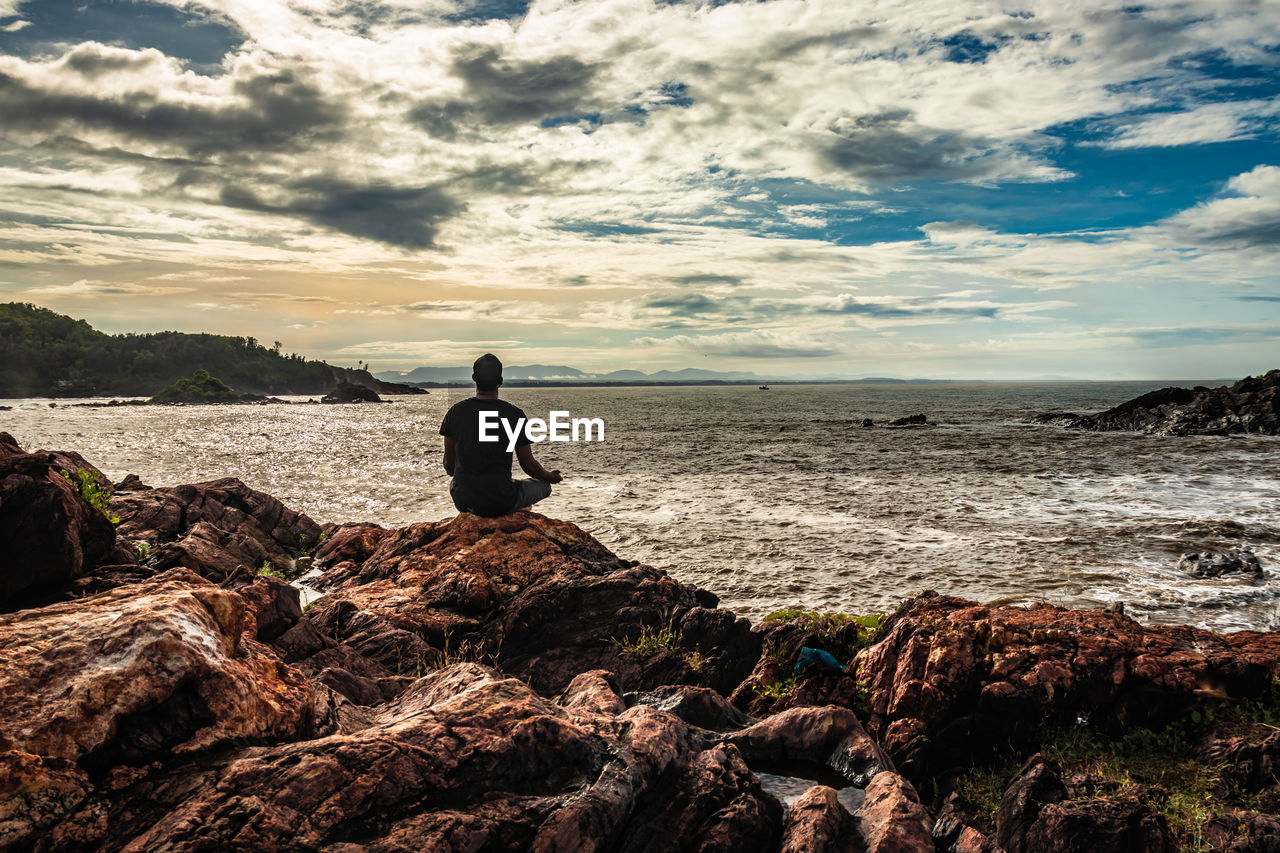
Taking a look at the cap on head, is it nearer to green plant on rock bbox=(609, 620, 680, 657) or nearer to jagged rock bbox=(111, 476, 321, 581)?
green plant on rock bbox=(609, 620, 680, 657)

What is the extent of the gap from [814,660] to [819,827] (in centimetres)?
448

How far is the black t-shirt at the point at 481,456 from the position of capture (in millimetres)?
11016

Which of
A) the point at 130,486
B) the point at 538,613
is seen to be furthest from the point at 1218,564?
the point at 130,486

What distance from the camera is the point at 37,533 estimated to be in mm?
7238

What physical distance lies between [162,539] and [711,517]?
17059 mm

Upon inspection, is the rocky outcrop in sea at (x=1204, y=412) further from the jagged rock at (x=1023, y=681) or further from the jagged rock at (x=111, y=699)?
the jagged rock at (x=111, y=699)

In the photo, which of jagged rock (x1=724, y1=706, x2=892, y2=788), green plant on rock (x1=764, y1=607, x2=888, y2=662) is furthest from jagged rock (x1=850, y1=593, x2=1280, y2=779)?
green plant on rock (x1=764, y1=607, x2=888, y2=662)

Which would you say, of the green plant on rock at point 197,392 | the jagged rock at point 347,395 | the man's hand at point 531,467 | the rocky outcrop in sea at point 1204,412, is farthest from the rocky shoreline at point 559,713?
the jagged rock at point 347,395

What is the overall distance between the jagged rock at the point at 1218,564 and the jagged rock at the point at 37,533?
22.0 metres

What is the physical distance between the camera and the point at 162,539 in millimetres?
16156

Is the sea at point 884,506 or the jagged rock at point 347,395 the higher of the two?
the jagged rock at point 347,395

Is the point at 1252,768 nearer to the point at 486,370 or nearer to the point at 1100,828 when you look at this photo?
the point at 1100,828

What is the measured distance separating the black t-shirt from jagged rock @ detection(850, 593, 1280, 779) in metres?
6.38

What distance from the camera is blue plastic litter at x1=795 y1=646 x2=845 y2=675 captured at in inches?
356
